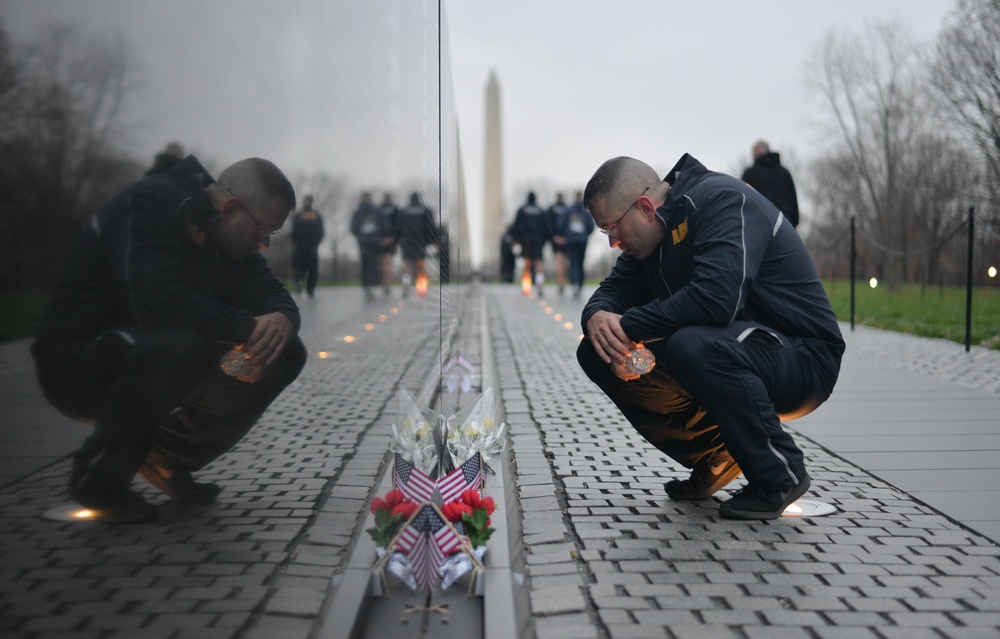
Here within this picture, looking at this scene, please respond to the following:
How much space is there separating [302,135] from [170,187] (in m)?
1.00

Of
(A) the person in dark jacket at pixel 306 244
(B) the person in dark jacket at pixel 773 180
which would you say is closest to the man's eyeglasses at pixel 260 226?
(A) the person in dark jacket at pixel 306 244

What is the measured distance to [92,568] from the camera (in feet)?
6.44

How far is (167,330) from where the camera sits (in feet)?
7.17

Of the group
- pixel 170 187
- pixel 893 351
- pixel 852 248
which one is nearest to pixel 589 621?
pixel 170 187

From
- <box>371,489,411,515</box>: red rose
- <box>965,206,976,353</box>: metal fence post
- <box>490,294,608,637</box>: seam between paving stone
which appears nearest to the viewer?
<box>490,294,608,637</box>: seam between paving stone

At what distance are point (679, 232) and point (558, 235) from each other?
17938 mm

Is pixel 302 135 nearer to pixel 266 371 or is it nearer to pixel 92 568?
pixel 266 371

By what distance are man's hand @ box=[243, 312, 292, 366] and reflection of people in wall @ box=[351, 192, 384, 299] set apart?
1068 millimetres

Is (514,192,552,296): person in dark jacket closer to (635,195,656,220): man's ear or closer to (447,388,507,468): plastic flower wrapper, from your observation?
(447,388,507,468): plastic flower wrapper

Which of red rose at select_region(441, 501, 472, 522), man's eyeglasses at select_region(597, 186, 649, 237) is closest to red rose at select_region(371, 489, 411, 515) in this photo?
red rose at select_region(441, 501, 472, 522)

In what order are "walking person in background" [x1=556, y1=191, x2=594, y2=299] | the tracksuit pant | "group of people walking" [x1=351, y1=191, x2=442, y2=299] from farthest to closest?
1. "walking person in background" [x1=556, y1=191, x2=594, y2=299]
2. "group of people walking" [x1=351, y1=191, x2=442, y2=299]
3. the tracksuit pant

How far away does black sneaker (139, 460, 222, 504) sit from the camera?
7.45ft

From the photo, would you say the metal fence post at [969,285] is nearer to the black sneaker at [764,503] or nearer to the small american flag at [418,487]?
the black sneaker at [764,503]

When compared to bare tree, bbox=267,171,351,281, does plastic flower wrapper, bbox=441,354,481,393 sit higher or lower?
lower
